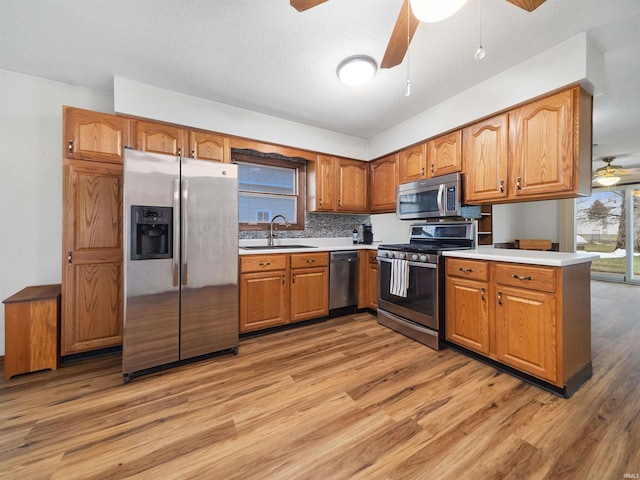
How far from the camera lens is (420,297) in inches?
103

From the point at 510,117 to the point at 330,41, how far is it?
172 centimetres

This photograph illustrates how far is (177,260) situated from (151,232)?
0.29 m

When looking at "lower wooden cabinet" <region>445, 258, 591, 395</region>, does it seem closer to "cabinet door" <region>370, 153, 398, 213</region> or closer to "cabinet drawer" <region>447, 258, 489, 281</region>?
"cabinet drawer" <region>447, 258, 489, 281</region>

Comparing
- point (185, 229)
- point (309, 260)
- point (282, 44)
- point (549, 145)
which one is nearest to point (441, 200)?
point (549, 145)

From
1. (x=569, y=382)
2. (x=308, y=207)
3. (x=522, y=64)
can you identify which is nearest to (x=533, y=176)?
(x=522, y=64)

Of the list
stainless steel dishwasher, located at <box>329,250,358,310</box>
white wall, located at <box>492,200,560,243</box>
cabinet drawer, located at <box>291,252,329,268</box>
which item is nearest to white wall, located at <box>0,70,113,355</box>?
cabinet drawer, located at <box>291,252,329,268</box>

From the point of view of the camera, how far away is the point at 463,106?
2.62 m

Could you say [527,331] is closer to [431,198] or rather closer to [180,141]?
[431,198]

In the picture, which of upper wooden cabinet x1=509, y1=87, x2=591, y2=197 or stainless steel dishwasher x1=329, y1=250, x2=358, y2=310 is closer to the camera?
upper wooden cabinet x1=509, y1=87, x2=591, y2=197

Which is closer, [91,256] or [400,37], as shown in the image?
[400,37]

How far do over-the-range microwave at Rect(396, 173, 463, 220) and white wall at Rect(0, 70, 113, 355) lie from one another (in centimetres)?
364

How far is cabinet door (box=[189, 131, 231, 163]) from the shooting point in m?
2.69

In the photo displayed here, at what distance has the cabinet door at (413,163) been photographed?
3.11m

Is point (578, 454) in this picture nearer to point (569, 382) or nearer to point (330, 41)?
point (569, 382)
